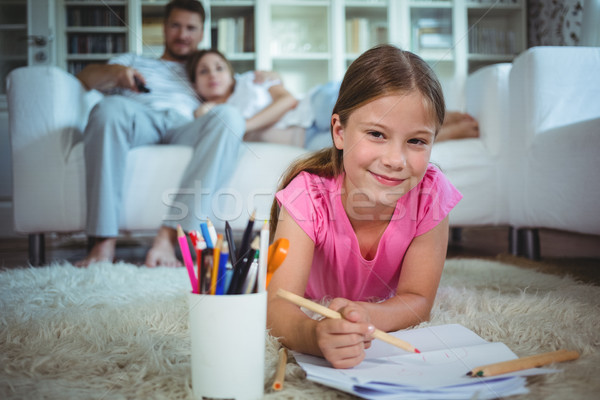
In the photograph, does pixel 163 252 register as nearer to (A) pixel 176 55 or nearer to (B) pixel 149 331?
(B) pixel 149 331

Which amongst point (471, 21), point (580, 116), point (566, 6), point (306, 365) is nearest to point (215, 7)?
point (471, 21)

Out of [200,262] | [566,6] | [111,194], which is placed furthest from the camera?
[566,6]

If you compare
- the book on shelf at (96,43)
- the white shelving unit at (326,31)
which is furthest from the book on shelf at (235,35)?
the book on shelf at (96,43)

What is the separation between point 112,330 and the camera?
685mm

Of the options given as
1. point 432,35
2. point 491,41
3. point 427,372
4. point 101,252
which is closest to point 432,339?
point 427,372

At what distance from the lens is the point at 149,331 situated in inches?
27.0

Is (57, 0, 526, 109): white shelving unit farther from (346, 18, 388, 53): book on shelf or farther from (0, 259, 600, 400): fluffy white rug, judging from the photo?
(0, 259, 600, 400): fluffy white rug

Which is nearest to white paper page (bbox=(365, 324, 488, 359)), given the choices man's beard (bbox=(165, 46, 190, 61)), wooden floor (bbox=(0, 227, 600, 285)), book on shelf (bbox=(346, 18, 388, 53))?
wooden floor (bbox=(0, 227, 600, 285))

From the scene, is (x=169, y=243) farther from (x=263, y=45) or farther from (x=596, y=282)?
(x=263, y=45)

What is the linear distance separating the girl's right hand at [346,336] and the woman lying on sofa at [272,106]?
117cm

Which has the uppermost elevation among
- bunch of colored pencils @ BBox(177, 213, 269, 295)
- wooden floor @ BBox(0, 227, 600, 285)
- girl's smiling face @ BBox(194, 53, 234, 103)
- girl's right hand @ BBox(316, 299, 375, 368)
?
girl's smiling face @ BBox(194, 53, 234, 103)

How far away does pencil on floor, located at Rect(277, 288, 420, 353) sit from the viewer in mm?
454

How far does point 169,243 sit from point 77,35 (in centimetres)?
217

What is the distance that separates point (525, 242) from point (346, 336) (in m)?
1.16
